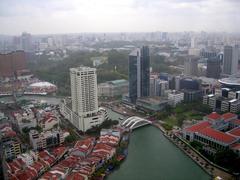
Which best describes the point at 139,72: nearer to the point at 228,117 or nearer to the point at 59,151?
the point at 228,117

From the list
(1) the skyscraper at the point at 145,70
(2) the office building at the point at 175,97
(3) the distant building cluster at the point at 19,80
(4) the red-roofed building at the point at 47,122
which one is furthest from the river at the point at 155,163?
(3) the distant building cluster at the point at 19,80

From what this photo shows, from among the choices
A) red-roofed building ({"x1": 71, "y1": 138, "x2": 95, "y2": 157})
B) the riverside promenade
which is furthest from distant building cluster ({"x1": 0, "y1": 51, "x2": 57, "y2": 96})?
the riverside promenade

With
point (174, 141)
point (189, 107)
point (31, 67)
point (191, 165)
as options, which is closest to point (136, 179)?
point (191, 165)

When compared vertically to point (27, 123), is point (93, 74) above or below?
above

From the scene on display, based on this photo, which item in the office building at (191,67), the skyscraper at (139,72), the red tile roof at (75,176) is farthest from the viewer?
the office building at (191,67)

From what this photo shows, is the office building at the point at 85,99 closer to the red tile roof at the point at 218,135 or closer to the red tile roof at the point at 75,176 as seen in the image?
the red tile roof at the point at 75,176

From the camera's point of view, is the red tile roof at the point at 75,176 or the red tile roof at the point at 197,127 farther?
the red tile roof at the point at 197,127

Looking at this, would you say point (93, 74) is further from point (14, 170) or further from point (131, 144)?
point (14, 170)
